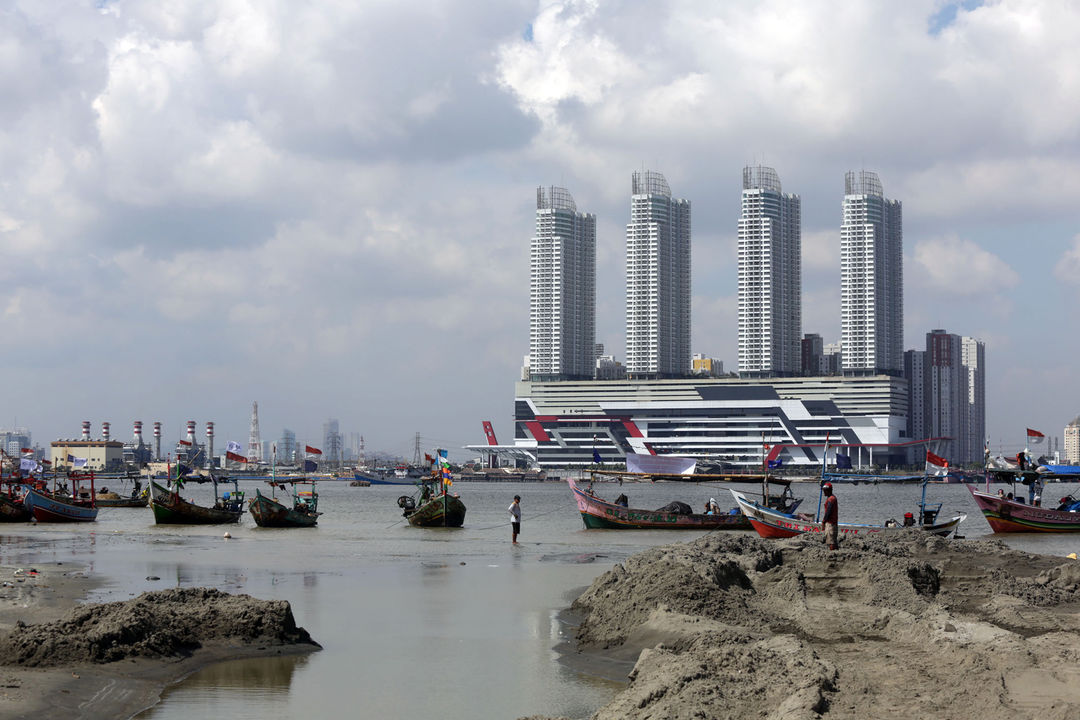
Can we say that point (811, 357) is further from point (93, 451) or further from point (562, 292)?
point (93, 451)

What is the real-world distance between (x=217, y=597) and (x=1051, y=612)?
389 inches

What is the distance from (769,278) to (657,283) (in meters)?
14.5

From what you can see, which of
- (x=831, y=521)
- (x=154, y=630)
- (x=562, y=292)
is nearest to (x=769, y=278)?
(x=562, y=292)

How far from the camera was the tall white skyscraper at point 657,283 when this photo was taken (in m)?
147

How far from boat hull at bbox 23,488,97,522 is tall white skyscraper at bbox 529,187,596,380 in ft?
388

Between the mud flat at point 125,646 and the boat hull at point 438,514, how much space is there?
912 inches

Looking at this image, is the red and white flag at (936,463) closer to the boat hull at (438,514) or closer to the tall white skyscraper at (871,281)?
the boat hull at (438,514)

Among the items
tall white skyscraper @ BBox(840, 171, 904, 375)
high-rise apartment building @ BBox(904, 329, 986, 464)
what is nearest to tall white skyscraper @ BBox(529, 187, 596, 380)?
tall white skyscraper @ BBox(840, 171, 904, 375)

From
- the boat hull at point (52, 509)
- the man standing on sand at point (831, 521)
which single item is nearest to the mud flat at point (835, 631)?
the man standing on sand at point (831, 521)

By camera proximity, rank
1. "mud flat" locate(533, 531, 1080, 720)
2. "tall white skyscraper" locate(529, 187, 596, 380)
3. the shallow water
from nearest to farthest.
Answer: "mud flat" locate(533, 531, 1080, 720), the shallow water, "tall white skyscraper" locate(529, 187, 596, 380)

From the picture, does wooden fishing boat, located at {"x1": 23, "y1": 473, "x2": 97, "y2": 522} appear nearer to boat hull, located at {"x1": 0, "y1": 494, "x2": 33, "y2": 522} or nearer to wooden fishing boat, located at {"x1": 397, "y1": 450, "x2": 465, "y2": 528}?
boat hull, located at {"x1": 0, "y1": 494, "x2": 33, "y2": 522}

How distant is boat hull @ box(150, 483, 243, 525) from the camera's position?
38781mm

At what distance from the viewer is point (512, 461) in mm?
180625

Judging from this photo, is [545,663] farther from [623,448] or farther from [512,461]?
[512,461]
